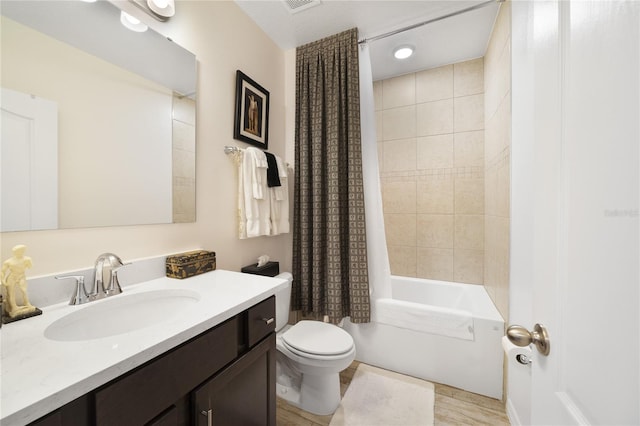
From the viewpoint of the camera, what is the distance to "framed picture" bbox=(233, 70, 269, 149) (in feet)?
5.23

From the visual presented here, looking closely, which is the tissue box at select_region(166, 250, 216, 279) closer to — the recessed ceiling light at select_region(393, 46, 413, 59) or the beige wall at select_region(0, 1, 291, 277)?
the beige wall at select_region(0, 1, 291, 277)

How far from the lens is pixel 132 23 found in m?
1.10

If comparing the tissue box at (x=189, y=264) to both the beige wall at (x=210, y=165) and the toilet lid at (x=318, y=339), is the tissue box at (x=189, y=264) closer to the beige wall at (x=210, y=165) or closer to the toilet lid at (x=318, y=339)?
the beige wall at (x=210, y=165)

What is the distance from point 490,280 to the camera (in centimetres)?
190

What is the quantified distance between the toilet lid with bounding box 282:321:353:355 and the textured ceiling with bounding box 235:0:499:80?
205 cm

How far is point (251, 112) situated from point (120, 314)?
1.34 metres

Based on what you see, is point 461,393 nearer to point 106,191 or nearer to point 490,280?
point 490,280

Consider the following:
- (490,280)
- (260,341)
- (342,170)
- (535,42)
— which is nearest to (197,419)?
(260,341)

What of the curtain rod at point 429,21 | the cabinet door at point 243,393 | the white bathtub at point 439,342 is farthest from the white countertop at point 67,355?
the curtain rod at point 429,21

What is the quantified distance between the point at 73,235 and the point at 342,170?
57.6 inches

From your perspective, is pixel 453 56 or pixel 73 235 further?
pixel 453 56

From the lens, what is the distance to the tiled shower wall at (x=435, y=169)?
86.4 inches

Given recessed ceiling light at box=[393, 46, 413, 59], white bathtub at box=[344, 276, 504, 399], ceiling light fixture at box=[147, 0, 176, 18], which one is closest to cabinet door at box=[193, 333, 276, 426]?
white bathtub at box=[344, 276, 504, 399]

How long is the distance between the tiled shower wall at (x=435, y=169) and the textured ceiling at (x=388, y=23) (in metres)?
0.29
